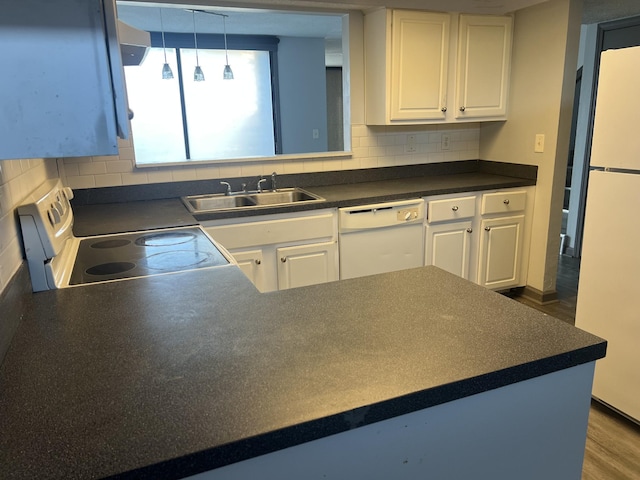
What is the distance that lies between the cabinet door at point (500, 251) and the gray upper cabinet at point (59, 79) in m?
2.88

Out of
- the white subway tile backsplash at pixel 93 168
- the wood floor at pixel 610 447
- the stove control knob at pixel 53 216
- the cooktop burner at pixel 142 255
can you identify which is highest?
the white subway tile backsplash at pixel 93 168

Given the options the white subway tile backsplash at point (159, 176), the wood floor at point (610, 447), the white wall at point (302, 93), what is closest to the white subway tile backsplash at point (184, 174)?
the white subway tile backsplash at point (159, 176)

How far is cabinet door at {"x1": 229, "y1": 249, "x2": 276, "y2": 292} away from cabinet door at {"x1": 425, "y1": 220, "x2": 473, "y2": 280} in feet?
3.71

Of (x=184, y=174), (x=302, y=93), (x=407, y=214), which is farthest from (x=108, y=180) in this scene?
(x=302, y=93)

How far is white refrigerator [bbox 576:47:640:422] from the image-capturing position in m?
1.92

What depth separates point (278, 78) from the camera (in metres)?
5.48

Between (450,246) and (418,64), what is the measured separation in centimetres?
123

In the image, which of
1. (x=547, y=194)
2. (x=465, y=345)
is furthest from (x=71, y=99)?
(x=547, y=194)

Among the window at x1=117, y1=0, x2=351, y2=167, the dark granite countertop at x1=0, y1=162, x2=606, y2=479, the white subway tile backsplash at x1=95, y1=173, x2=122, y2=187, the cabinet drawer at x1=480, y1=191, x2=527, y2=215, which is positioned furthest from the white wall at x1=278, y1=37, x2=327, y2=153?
the dark granite countertop at x1=0, y1=162, x2=606, y2=479

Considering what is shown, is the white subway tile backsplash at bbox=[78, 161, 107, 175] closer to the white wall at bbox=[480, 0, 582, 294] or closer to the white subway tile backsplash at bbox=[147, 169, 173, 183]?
the white subway tile backsplash at bbox=[147, 169, 173, 183]

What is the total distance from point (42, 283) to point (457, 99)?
9.26 feet

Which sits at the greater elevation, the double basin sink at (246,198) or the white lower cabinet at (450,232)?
the double basin sink at (246,198)

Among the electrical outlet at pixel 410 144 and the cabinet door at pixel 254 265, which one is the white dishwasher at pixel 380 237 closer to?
the cabinet door at pixel 254 265

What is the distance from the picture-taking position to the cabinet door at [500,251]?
3332 millimetres
